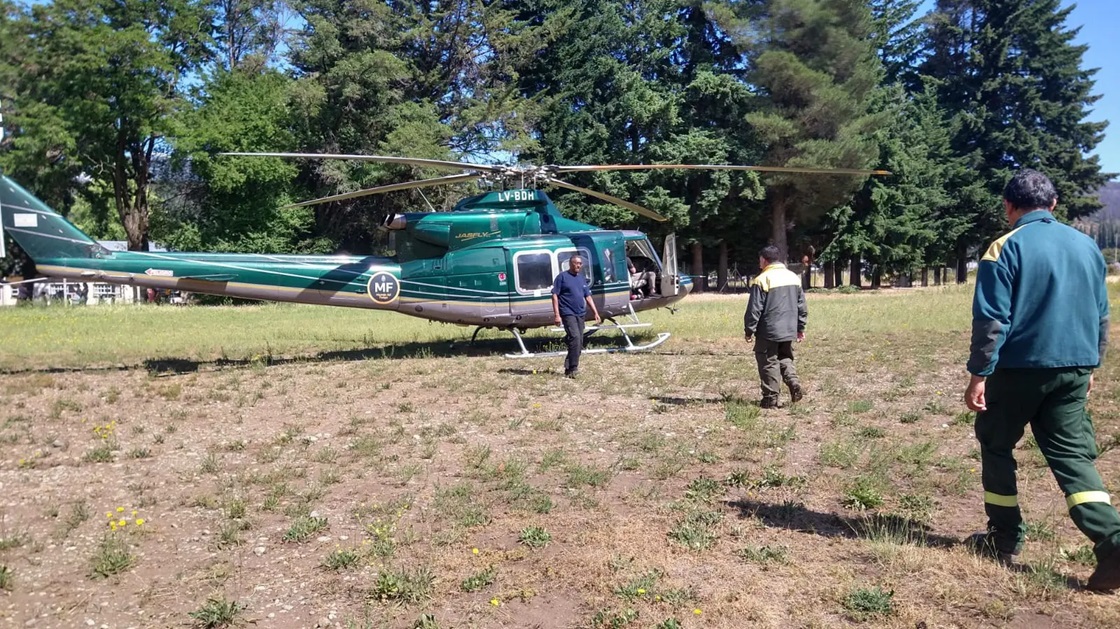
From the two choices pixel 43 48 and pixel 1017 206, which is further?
pixel 43 48

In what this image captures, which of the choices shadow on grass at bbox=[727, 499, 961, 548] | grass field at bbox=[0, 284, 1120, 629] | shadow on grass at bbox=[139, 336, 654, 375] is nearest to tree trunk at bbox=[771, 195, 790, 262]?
shadow on grass at bbox=[139, 336, 654, 375]

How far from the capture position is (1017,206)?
13.4ft

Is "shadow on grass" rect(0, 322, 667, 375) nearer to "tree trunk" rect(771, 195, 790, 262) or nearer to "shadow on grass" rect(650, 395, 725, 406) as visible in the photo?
"shadow on grass" rect(650, 395, 725, 406)

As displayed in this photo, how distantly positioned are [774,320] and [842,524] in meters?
3.46

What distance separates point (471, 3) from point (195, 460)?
36718 mm

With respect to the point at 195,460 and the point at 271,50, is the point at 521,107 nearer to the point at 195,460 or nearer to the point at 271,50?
the point at 271,50

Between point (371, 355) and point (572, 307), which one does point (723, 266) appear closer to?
point (371, 355)

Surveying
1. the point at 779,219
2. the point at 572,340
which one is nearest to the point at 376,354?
the point at 572,340

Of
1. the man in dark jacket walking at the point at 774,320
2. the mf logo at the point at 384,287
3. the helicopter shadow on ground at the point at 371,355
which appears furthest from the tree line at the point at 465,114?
the man in dark jacket walking at the point at 774,320

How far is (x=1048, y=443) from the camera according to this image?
387cm

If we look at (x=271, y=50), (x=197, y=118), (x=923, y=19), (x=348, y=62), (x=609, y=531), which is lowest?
(x=609, y=531)

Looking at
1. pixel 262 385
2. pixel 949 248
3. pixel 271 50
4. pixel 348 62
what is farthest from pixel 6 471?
pixel 949 248

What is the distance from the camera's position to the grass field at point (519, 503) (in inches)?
149

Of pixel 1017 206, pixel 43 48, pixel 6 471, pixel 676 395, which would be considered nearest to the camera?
pixel 1017 206
